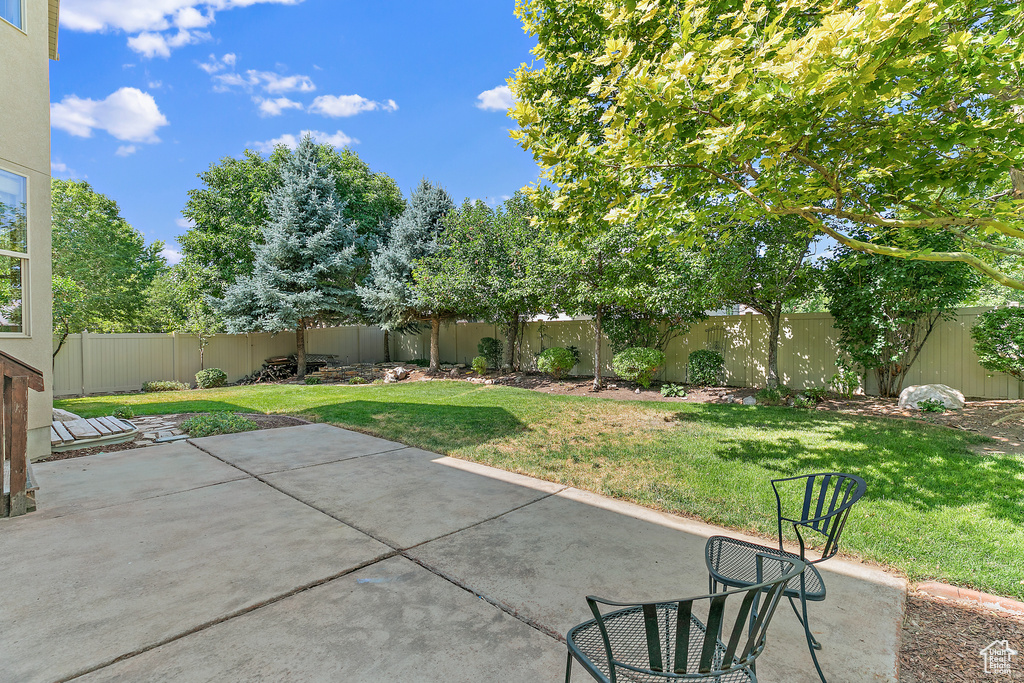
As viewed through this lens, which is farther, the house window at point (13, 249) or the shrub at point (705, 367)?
the shrub at point (705, 367)

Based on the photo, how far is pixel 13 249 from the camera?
4.98m

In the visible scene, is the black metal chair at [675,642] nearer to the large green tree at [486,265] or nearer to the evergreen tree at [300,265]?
the large green tree at [486,265]

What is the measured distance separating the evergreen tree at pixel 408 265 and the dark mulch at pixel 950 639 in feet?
41.2

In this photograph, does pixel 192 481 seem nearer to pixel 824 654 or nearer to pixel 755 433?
pixel 824 654

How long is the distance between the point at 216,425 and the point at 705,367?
9661 millimetres

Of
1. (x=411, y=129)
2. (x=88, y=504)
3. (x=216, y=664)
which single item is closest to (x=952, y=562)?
(x=216, y=664)

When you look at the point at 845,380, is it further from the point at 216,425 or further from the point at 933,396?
the point at 216,425

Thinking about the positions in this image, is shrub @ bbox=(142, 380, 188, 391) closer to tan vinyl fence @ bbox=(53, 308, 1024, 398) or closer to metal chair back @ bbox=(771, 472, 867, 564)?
tan vinyl fence @ bbox=(53, 308, 1024, 398)

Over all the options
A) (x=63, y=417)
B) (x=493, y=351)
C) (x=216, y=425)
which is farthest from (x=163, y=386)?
(x=493, y=351)

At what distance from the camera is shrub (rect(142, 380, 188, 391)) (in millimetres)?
12383

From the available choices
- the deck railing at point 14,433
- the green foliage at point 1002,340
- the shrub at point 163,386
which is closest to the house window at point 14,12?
the deck railing at point 14,433

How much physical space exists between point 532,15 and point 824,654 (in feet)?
27.9

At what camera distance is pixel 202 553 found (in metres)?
2.91

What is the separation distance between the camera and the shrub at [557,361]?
12.3 metres
